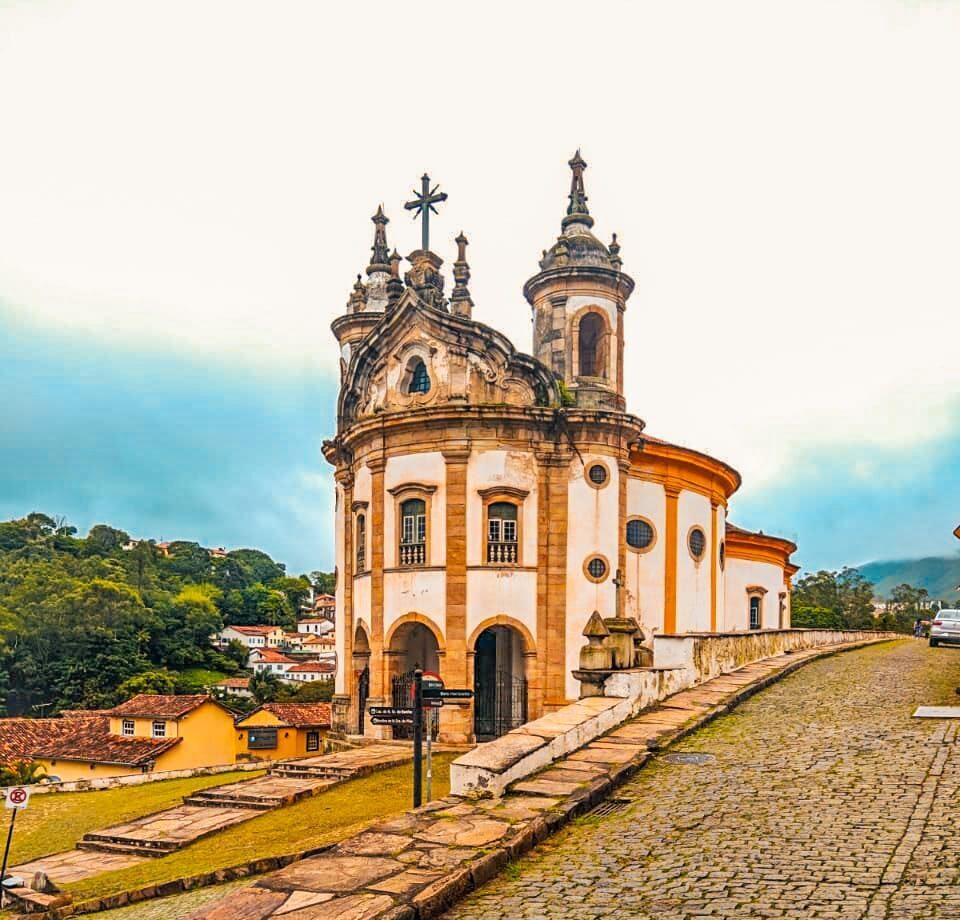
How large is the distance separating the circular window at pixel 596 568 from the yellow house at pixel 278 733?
22080 millimetres

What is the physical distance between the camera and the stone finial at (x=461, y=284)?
28469 mm

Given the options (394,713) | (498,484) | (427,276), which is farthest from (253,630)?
(394,713)

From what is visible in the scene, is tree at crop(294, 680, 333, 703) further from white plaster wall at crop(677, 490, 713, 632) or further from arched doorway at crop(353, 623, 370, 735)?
white plaster wall at crop(677, 490, 713, 632)

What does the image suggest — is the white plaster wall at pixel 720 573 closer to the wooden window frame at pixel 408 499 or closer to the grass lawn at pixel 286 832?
the wooden window frame at pixel 408 499

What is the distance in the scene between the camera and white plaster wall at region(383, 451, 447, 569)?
23953mm

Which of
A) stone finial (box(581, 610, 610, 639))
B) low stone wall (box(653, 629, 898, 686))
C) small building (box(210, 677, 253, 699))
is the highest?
stone finial (box(581, 610, 610, 639))

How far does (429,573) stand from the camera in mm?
23906

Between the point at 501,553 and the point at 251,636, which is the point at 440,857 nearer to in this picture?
the point at 501,553

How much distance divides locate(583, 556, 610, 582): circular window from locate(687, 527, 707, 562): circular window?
426 centimetres

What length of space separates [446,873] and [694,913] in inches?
71.2

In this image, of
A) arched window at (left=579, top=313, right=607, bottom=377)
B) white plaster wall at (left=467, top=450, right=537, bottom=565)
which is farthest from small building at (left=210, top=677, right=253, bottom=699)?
white plaster wall at (left=467, top=450, right=537, bottom=565)

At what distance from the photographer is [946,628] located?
28.0 meters

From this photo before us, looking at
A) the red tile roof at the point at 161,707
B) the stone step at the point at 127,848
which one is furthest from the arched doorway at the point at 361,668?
the red tile roof at the point at 161,707

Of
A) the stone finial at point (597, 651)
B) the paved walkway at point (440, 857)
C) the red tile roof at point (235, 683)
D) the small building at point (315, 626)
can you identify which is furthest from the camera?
the small building at point (315, 626)
